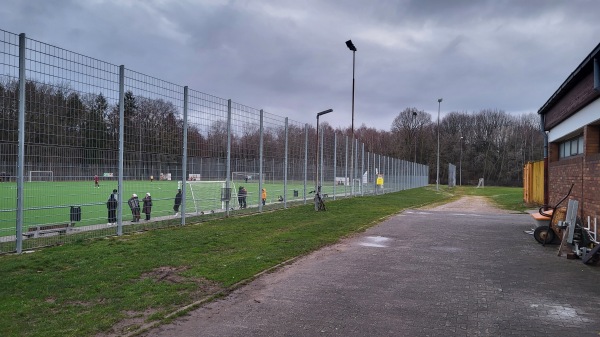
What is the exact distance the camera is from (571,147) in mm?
12875

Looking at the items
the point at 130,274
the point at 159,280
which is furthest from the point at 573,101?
the point at 130,274

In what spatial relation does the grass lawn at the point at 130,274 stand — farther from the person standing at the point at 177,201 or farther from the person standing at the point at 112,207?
the person standing at the point at 177,201

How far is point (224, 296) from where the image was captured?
601 cm

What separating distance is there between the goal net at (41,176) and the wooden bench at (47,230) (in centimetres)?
122

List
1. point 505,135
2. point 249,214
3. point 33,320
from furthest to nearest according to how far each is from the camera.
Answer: point 505,135
point 249,214
point 33,320

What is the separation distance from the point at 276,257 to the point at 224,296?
265cm

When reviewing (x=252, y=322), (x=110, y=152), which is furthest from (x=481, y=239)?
(x=110, y=152)

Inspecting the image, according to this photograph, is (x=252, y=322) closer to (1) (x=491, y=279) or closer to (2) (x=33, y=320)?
(2) (x=33, y=320)

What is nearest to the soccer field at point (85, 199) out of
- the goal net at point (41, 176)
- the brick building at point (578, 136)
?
the goal net at point (41, 176)

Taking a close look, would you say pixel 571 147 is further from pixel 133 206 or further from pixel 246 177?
pixel 133 206

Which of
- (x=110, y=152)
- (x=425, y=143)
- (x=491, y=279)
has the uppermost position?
(x=425, y=143)

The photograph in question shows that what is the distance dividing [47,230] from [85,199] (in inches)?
40.3

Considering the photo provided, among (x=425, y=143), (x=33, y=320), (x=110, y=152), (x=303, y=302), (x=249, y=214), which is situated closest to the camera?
(x=33, y=320)

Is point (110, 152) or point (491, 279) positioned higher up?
point (110, 152)
